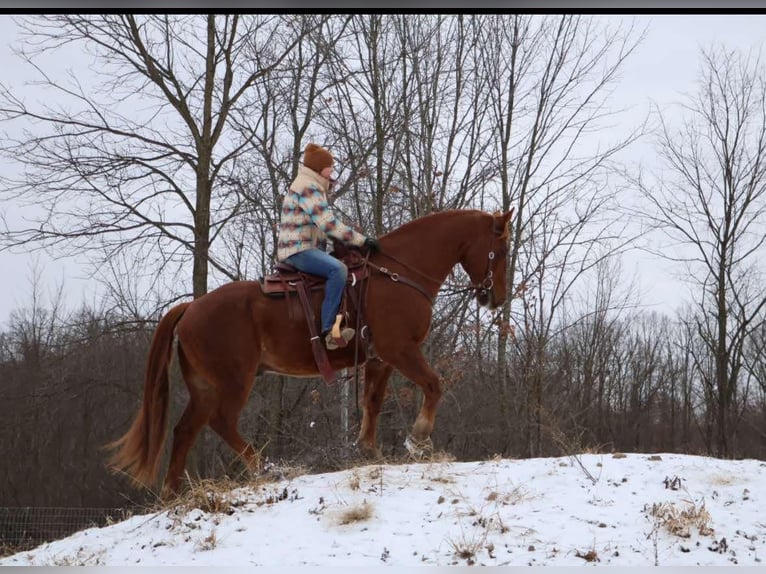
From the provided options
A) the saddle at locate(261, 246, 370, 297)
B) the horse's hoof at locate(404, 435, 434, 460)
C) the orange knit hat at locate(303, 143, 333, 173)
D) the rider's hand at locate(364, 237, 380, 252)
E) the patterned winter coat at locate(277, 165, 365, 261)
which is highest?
the orange knit hat at locate(303, 143, 333, 173)

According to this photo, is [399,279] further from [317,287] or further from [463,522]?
[463,522]

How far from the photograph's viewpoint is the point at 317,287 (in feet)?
23.6

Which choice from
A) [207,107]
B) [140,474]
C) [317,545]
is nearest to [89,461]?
[207,107]

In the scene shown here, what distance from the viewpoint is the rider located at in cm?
695

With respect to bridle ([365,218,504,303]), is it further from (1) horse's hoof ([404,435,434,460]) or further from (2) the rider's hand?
(1) horse's hoof ([404,435,434,460])

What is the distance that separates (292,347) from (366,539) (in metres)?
2.19

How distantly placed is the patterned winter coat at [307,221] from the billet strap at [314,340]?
1.20 feet

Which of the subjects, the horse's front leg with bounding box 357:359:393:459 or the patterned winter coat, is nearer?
the patterned winter coat

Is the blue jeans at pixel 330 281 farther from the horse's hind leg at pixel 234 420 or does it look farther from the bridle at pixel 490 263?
the bridle at pixel 490 263

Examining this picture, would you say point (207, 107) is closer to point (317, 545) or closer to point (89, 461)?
point (317, 545)

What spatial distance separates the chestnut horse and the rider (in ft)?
0.84

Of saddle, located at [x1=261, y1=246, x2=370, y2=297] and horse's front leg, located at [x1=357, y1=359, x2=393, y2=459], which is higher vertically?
saddle, located at [x1=261, y1=246, x2=370, y2=297]

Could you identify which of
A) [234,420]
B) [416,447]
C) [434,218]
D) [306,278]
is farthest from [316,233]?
[416,447]

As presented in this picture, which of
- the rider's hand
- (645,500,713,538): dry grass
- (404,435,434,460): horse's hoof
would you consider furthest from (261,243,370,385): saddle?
(645,500,713,538): dry grass
